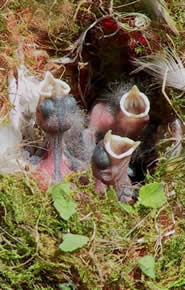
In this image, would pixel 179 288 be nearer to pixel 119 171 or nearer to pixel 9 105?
pixel 119 171

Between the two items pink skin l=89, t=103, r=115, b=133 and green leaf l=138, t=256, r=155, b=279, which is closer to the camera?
green leaf l=138, t=256, r=155, b=279

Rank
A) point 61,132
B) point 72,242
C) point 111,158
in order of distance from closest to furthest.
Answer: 1. point 72,242
2. point 111,158
3. point 61,132

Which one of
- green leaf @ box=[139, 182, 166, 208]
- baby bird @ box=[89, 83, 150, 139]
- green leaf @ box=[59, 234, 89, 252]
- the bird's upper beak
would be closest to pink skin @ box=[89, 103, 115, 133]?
baby bird @ box=[89, 83, 150, 139]

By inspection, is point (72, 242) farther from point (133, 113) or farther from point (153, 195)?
point (133, 113)

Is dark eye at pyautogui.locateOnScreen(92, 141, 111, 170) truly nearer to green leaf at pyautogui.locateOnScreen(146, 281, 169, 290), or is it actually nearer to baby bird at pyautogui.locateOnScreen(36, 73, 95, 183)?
baby bird at pyautogui.locateOnScreen(36, 73, 95, 183)

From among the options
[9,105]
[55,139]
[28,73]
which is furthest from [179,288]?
[28,73]

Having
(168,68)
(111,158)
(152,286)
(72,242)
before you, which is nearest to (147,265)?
(152,286)
